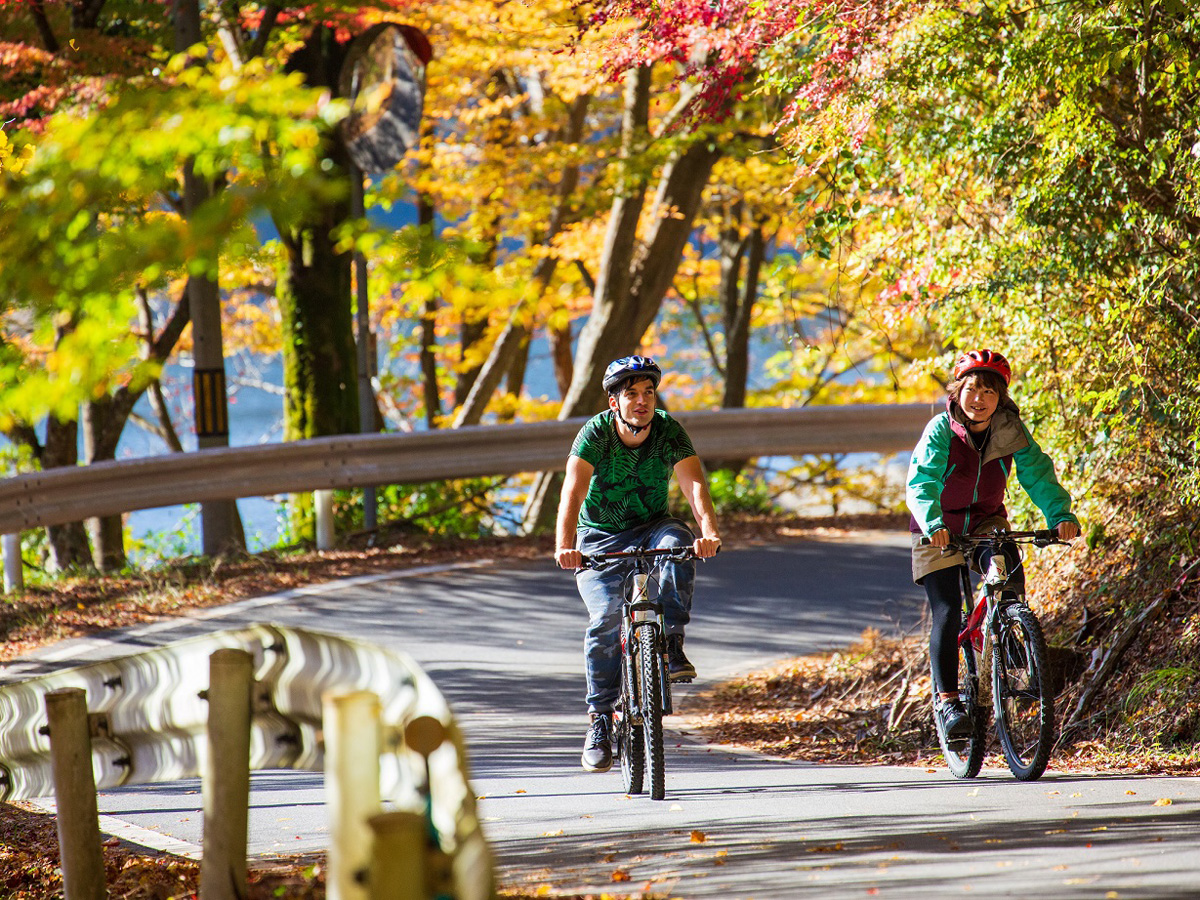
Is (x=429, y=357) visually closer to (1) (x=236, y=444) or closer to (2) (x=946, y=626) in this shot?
(1) (x=236, y=444)

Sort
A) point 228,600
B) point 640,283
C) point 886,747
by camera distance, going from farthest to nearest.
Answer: point 640,283, point 228,600, point 886,747

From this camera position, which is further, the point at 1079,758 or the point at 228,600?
the point at 228,600

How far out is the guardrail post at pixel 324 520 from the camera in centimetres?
1234

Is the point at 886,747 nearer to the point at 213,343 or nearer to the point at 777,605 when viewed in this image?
the point at 777,605

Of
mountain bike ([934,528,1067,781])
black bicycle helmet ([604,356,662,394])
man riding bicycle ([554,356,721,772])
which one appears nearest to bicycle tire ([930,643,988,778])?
mountain bike ([934,528,1067,781])

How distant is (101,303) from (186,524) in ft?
51.8

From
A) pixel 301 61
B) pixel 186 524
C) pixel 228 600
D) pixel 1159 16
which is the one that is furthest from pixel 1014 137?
pixel 186 524

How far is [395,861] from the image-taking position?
9.52 feet

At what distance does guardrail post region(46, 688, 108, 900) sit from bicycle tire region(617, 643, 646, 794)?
2484 mm

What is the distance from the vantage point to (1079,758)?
6586 mm

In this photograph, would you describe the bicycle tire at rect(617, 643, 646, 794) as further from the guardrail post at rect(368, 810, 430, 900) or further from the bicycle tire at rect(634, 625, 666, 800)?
the guardrail post at rect(368, 810, 430, 900)

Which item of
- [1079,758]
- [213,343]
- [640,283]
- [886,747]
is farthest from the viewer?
[640,283]

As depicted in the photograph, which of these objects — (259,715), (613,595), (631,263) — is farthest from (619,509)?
(631,263)

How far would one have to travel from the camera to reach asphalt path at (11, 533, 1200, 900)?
450 cm
